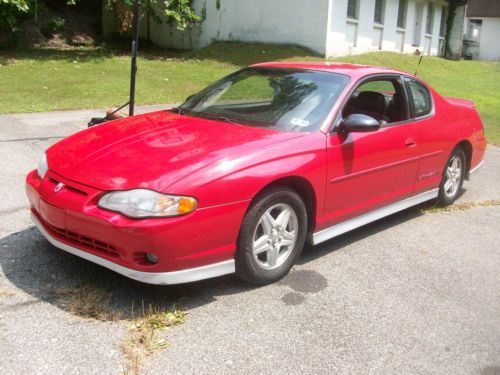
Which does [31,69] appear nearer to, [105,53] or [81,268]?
[105,53]

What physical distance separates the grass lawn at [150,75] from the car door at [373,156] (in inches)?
261

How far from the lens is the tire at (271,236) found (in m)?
3.63

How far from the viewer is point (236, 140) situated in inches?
151

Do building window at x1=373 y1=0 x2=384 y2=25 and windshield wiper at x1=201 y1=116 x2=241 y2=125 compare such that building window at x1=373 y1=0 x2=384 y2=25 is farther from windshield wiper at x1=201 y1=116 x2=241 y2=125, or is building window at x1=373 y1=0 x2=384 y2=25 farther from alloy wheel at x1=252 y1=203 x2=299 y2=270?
alloy wheel at x1=252 y1=203 x2=299 y2=270

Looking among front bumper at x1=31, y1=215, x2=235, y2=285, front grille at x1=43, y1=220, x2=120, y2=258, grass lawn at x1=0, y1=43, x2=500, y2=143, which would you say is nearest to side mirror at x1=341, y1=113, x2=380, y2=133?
front bumper at x1=31, y1=215, x2=235, y2=285

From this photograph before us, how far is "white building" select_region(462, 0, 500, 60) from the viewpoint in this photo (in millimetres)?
38938

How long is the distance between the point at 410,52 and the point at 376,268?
946 inches

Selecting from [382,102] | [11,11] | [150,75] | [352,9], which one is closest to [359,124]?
[382,102]

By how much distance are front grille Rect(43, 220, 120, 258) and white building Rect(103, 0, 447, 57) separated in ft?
57.8

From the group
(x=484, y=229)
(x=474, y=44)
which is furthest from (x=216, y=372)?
(x=474, y=44)

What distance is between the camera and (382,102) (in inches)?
205

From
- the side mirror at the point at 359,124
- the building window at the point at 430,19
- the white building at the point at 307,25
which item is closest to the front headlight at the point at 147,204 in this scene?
the side mirror at the point at 359,124

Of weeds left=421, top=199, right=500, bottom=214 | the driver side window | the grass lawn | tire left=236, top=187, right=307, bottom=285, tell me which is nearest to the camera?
tire left=236, top=187, right=307, bottom=285

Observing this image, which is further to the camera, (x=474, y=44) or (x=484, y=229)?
(x=474, y=44)
